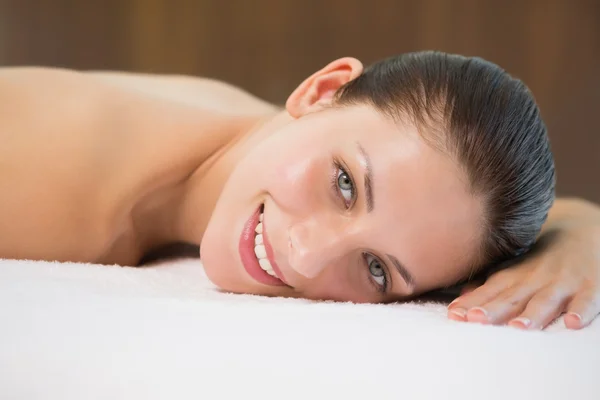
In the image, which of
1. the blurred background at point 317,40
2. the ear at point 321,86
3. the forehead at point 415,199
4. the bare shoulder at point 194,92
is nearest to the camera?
the forehead at point 415,199

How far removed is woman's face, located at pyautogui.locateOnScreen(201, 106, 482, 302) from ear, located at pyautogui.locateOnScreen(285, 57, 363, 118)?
8 centimetres

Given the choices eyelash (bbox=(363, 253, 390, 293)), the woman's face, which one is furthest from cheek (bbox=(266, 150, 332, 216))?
eyelash (bbox=(363, 253, 390, 293))

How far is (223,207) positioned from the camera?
0.96 m

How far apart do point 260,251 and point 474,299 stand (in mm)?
292

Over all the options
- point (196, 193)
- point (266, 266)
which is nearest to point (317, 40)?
point (196, 193)

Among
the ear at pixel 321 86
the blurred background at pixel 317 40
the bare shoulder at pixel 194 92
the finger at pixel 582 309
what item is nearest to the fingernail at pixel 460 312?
the finger at pixel 582 309

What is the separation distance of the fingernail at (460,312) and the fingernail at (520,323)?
0.16 feet

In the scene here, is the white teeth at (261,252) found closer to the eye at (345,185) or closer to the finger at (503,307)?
the eye at (345,185)

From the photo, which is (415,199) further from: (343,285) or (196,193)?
(196,193)

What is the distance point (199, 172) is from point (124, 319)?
57 centimetres

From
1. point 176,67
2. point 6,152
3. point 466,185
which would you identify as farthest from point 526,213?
point 176,67

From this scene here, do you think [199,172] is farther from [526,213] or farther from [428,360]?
[428,360]

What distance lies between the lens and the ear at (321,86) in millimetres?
1046

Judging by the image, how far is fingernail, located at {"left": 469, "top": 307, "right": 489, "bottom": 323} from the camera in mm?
731
